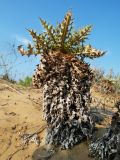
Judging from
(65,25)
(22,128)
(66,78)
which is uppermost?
(65,25)

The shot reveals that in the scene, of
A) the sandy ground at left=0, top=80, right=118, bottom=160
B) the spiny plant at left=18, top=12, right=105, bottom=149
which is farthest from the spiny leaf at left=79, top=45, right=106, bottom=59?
the sandy ground at left=0, top=80, right=118, bottom=160

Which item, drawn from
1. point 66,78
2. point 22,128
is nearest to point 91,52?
point 66,78

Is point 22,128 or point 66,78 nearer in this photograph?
point 66,78

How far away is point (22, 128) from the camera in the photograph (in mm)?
6832

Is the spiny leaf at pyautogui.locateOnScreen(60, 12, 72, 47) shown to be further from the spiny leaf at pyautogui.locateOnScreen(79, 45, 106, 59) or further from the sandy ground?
the sandy ground

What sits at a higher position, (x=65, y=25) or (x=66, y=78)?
(x=65, y=25)

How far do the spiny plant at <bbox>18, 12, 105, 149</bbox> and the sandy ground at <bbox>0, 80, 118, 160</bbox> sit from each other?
0.25 meters

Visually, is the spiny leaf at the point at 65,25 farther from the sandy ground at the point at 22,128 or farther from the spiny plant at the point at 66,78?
the sandy ground at the point at 22,128

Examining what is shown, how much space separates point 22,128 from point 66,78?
150 cm

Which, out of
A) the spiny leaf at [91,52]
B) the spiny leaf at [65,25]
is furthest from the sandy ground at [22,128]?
the spiny leaf at [65,25]

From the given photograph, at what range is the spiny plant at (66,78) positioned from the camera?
19.4ft

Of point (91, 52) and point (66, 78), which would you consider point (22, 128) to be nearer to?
point (66, 78)

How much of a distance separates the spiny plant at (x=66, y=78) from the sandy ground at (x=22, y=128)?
25 centimetres

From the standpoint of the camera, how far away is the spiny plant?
5.93 m
